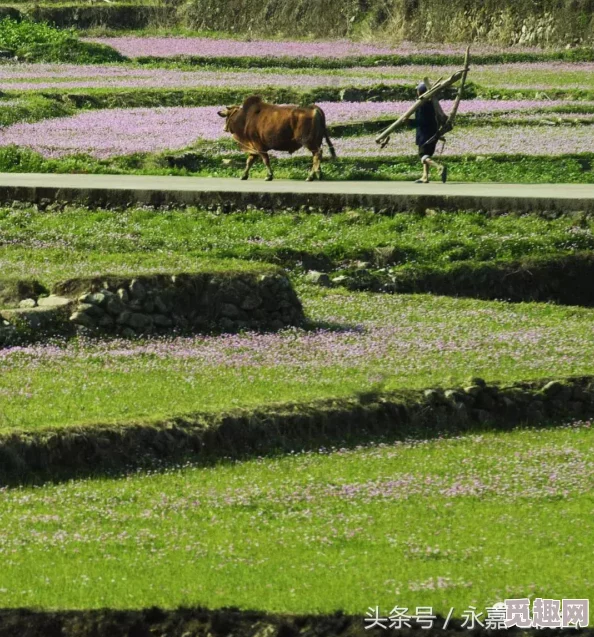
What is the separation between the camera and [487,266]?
68.3ft

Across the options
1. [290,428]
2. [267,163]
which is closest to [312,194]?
[267,163]

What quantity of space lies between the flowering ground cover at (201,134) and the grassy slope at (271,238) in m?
8.01

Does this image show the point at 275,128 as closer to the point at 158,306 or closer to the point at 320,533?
the point at 158,306

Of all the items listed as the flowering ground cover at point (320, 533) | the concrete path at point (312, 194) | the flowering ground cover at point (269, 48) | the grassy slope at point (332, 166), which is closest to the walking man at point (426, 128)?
the concrete path at point (312, 194)

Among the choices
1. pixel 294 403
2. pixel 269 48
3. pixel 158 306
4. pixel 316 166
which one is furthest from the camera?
pixel 269 48

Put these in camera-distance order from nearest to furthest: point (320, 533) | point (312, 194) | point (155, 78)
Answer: point (320, 533)
point (312, 194)
point (155, 78)

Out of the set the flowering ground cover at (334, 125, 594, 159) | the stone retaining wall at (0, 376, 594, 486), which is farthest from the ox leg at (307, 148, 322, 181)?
the stone retaining wall at (0, 376, 594, 486)

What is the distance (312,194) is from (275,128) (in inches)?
134

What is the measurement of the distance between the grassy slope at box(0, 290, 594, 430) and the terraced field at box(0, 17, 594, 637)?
2.0 inches

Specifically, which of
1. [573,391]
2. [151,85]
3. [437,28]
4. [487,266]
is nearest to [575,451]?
[573,391]

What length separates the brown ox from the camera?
26620 mm

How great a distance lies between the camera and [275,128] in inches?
1058

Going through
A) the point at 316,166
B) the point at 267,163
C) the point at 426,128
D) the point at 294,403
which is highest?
the point at 426,128

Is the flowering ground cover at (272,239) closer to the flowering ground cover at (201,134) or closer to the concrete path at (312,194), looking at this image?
the concrete path at (312,194)
